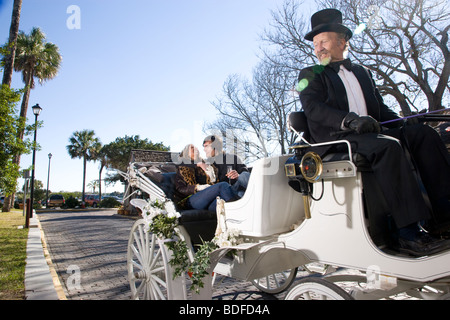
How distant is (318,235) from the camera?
6.52ft

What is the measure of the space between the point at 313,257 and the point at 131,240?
2497 mm

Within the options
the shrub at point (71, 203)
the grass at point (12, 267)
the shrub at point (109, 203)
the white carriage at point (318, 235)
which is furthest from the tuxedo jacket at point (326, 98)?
the shrub at point (71, 203)

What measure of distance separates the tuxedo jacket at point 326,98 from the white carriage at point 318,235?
0.53 feet

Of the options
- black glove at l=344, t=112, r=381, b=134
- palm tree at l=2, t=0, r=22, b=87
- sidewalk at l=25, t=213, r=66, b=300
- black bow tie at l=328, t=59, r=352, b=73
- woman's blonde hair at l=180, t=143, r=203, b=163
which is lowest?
sidewalk at l=25, t=213, r=66, b=300

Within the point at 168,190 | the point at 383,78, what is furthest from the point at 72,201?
the point at 168,190

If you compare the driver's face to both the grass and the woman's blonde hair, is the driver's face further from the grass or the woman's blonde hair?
the grass

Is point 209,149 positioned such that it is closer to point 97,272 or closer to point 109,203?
point 97,272

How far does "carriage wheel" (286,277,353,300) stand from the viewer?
178cm

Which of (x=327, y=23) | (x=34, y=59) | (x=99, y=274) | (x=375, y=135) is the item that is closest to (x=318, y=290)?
(x=375, y=135)

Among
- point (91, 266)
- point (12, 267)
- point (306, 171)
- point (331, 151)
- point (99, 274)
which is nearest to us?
point (306, 171)

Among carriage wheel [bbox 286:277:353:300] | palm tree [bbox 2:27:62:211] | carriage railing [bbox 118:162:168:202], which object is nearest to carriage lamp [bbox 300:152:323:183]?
carriage wheel [bbox 286:277:353:300]

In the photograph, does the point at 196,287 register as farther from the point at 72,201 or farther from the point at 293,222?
the point at 72,201

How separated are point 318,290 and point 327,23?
1.96 metres

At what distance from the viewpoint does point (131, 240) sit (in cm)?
380
